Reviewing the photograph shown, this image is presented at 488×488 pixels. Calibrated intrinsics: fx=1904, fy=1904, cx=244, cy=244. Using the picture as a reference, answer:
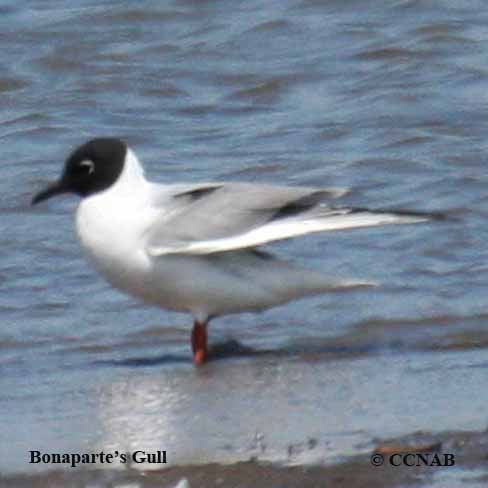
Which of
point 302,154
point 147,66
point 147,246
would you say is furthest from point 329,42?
point 147,246

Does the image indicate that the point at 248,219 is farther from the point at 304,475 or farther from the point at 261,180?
the point at 261,180

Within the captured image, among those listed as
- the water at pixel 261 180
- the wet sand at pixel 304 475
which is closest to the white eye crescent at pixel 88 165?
the water at pixel 261 180

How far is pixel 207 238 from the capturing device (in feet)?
23.5

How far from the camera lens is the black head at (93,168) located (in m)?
7.46

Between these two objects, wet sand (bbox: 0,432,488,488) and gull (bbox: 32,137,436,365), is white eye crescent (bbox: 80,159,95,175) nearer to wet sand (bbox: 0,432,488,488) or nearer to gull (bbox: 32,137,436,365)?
gull (bbox: 32,137,436,365)

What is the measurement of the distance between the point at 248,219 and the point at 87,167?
2.54 feet

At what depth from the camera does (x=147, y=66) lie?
12781 millimetres

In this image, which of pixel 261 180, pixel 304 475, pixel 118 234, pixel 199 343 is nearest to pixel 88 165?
pixel 118 234

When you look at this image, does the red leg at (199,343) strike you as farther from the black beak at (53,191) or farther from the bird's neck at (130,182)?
the black beak at (53,191)

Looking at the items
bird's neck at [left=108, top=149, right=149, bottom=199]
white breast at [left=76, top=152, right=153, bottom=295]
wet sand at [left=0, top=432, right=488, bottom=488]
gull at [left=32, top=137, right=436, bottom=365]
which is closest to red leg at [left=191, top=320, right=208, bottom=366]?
gull at [left=32, top=137, right=436, bottom=365]

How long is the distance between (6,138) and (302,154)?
1868 mm

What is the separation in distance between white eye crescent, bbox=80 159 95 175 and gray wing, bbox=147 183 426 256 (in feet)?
1.39

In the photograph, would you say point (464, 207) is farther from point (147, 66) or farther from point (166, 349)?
point (147, 66)

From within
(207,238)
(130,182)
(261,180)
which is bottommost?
(261,180)
